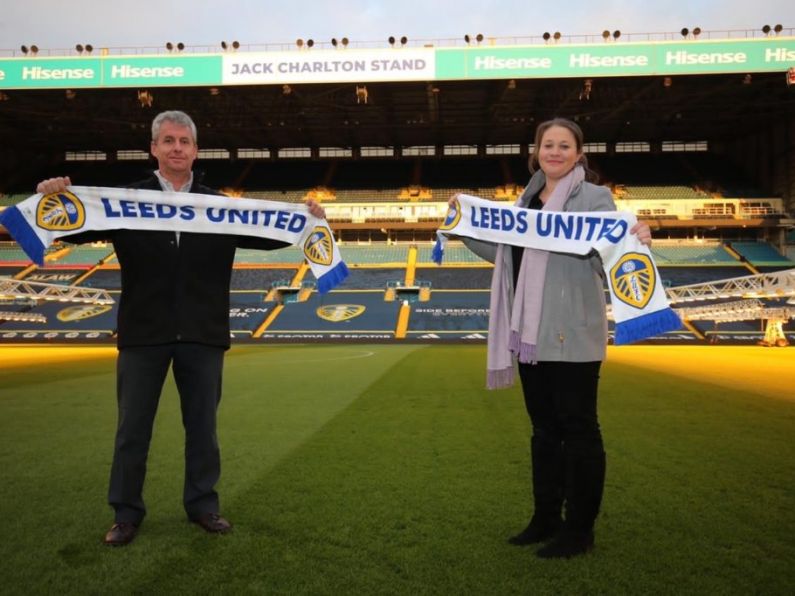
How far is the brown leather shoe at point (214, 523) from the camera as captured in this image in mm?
3404

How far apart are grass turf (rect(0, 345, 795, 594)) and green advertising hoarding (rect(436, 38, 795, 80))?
25011mm

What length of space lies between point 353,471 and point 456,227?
6.40 feet

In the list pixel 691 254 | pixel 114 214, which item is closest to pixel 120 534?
pixel 114 214

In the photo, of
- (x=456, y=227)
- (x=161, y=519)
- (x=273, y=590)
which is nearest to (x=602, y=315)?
(x=456, y=227)

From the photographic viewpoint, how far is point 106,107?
3700 centimetres

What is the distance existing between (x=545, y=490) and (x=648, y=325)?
1114 millimetres

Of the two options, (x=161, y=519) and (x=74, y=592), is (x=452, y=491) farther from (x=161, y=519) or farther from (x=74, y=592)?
(x=74, y=592)

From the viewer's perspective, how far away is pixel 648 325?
3666mm

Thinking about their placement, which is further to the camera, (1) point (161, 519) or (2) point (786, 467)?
(2) point (786, 467)

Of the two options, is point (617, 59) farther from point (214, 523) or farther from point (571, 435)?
point (214, 523)

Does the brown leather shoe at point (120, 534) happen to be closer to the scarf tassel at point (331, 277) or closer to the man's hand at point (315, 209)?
the scarf tassel at point (331, 277)

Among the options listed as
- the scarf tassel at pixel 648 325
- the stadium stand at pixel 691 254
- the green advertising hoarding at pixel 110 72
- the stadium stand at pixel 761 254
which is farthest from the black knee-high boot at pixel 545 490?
the stadium stand at pixel 761 254

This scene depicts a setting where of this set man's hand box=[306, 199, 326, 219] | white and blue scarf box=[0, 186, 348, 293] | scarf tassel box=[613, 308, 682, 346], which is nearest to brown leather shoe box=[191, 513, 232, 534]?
white and blue scarf box=[0, 186, 348, 293]

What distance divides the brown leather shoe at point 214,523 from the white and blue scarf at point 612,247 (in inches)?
69.3
